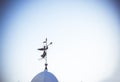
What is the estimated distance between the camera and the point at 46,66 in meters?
15.2

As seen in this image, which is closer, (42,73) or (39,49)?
(42,73)

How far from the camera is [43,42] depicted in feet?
51.5

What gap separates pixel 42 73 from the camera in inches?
544

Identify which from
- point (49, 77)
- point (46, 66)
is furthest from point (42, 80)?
point (46, 66)

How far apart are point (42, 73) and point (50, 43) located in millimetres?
2710

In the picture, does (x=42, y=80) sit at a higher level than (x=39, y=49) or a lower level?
lower

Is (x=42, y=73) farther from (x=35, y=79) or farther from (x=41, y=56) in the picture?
(x=41, y=56)

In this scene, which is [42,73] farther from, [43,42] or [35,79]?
[43,42]

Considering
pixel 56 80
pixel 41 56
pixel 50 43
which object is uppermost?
pixel 50 43

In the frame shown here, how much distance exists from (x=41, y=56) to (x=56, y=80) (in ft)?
8.57

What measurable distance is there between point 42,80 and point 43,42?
11.2 feet

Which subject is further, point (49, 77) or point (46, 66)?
point (46, 66)

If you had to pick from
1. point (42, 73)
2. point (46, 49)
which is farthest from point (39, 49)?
point (42, 73)

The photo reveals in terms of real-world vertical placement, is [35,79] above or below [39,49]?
below
